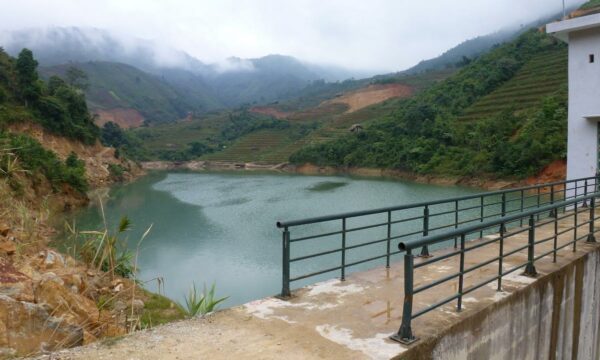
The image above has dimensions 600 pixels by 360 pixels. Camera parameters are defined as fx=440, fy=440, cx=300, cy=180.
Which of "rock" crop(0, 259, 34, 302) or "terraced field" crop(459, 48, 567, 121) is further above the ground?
"terraced field" crop(459, 48, 567, 121)

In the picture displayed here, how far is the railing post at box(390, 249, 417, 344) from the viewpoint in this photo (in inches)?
121

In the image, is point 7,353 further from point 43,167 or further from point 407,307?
point 43,167

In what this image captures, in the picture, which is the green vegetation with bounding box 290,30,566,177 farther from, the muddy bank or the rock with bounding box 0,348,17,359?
the rock with bounding box 0,348,17,359

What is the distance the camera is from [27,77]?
3119 centimetres

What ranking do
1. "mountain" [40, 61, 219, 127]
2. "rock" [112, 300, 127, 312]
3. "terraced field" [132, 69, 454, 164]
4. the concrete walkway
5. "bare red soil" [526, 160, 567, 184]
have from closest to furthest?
→ the concrete walkway, "rock" [112, 300, 127, 312], "bare red soil" [526, 160, 567, 184], "terraced field" [132, 69, 454, 164], "mountain" [40, 61, 219, 127]

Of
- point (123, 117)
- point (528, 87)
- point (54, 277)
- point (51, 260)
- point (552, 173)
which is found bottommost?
point (552, 173)

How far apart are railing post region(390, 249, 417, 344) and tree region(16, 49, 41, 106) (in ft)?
116

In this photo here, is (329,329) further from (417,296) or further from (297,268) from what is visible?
(297,268)

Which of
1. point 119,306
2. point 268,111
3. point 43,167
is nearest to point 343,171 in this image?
point 43,167

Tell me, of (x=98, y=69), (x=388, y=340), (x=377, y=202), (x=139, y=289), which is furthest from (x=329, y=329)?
(x=98, y=69)

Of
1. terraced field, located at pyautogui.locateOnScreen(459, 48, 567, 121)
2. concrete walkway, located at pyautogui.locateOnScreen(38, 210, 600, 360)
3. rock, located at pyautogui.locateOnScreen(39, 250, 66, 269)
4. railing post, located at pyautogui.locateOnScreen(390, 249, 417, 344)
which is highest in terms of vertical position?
terraced field, located at pyautogui.locateOnScreen(459, 48, 567, 121)

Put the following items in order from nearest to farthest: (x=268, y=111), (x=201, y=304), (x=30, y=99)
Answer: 1. (x=201, y=304)
2. (x=30, y=99)
3. (x=268, y=111)

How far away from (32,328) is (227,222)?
1673 centimetres

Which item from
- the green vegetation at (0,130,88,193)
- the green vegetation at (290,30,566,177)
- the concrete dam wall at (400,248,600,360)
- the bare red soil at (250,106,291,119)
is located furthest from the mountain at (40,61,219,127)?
the concrete dam wall at (400,248,600,360)
